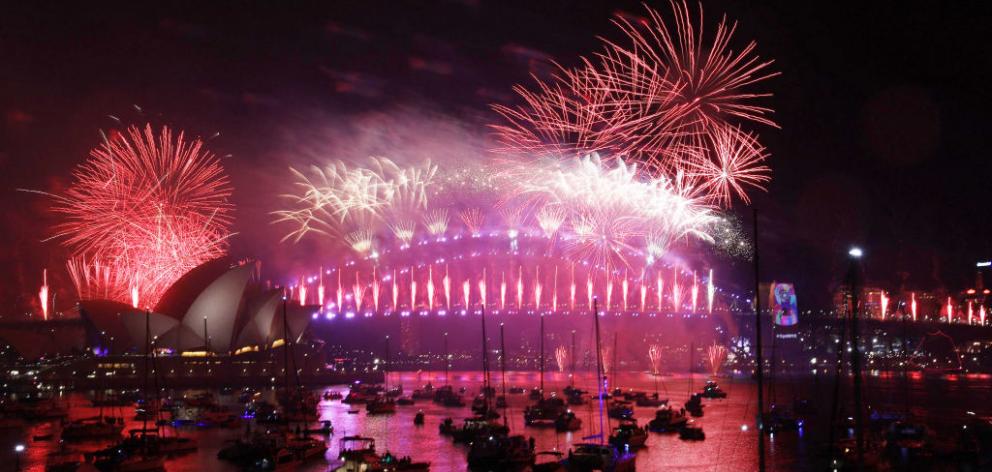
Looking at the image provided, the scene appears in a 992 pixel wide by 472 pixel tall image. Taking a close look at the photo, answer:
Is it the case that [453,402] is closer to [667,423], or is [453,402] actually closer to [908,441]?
[667,423]

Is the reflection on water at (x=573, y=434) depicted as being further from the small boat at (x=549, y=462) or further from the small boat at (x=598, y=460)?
the small boat at (x=549, y=462)

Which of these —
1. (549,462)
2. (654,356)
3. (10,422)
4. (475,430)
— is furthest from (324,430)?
(654,356)

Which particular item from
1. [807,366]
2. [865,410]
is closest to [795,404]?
[865,410]

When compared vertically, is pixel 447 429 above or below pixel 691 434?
above

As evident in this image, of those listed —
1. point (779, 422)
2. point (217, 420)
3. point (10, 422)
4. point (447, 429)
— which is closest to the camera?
point (447, 429)

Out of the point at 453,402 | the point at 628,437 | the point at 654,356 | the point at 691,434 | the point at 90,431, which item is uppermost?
the point at 90,431

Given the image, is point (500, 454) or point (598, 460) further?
point (500, 454)
